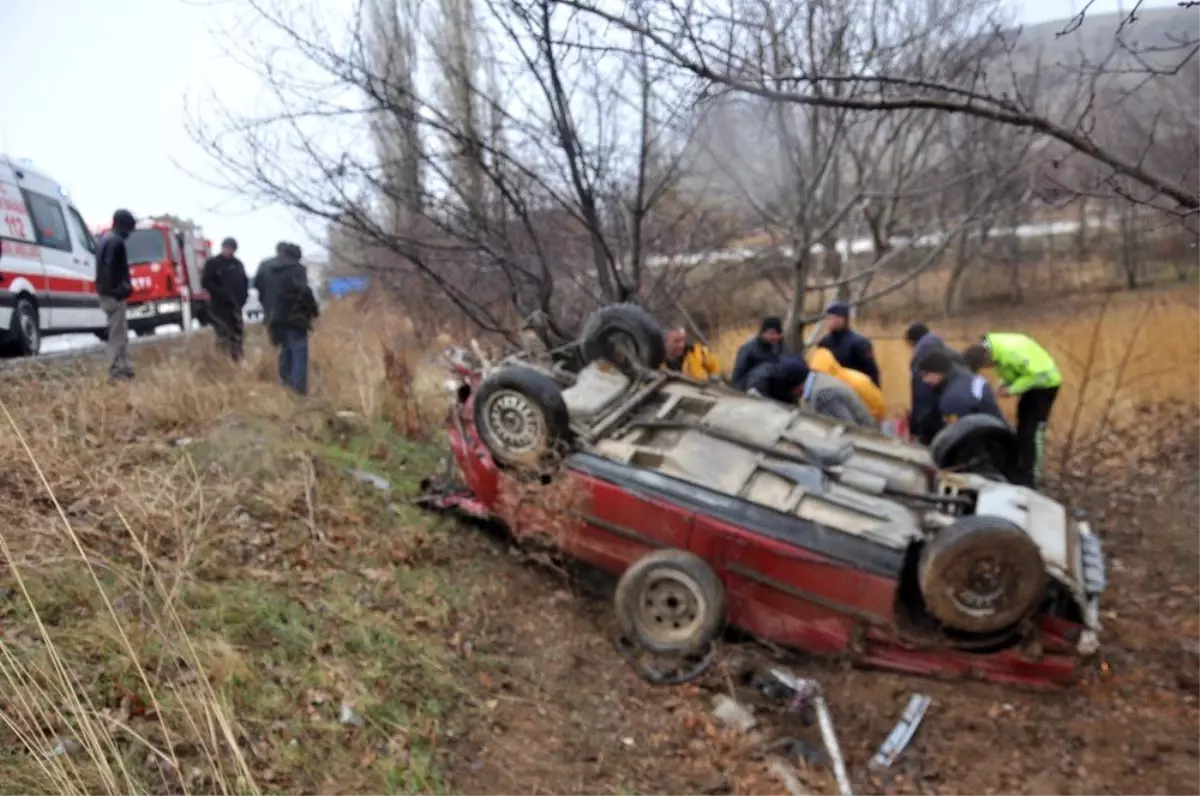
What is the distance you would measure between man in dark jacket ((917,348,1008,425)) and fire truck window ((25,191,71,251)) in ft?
28.9

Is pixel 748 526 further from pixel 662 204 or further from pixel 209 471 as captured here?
pixel 662 204

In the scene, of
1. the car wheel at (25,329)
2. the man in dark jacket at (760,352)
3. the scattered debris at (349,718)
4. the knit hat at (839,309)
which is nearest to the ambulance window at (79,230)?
the car wheel at (25,329)

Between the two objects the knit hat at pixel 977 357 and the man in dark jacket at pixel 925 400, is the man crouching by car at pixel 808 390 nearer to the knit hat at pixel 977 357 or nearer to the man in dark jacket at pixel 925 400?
the man in dark jacket at pixel 925 400

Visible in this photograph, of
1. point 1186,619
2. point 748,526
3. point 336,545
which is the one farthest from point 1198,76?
point 336,545

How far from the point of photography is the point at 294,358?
29.6 ft

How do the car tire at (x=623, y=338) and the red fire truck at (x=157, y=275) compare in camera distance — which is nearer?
the car tire at (x=623, y=338)

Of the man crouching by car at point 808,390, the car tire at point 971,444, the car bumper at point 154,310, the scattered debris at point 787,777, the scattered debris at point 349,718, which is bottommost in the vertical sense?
the scattered debris at point 787,777

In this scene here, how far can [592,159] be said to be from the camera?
743cm

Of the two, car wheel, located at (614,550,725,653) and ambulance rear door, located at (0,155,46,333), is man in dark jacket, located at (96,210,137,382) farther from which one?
car wheel, located at (614,550,725,653)

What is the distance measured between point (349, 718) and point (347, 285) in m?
18.4

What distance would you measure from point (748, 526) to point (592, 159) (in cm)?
370

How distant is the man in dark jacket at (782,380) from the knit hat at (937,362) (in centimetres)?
85

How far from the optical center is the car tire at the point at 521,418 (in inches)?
214

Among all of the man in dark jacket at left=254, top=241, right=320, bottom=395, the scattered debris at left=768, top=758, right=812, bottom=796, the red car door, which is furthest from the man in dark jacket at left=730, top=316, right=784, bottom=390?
the man in dark jacket at left=254, top=241, right=320, bottom=395
